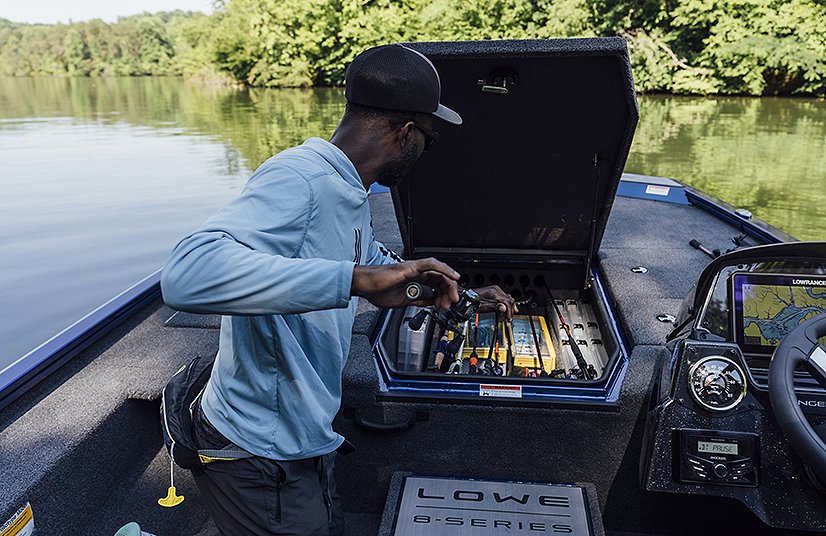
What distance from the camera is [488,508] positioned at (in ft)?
7.53

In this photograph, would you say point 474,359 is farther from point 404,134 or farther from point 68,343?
point 68,343

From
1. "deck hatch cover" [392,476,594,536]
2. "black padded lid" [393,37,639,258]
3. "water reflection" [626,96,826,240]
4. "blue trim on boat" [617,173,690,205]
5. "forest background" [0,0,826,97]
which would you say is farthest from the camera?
"forest background" [0,0,826,97]

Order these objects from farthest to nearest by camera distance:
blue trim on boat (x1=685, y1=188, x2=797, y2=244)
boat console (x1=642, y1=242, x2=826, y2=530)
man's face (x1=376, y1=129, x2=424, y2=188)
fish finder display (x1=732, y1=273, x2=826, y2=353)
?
1. blue trim on boat (x1=685, y1=188, x2=797, y2=244)
2. fish finder display (x1=732, y1=273, x2=826, y2=353)
3. boat console (x1=642, y1=242, x2=826, y2=530)
4. man's face (x1=376, y1=129, x2=424, y2=188)

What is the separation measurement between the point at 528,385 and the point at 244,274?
5.04 feet

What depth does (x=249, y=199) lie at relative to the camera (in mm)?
1310

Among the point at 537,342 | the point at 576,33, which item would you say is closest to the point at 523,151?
the point at 537,342

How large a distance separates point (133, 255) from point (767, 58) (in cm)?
2307

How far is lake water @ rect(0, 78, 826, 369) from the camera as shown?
8.52 m

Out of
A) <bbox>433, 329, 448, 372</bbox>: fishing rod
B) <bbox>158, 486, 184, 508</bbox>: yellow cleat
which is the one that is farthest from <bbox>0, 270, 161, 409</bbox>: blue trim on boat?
<bbox>433, 329, 448, 372</bbox>: fishing rod

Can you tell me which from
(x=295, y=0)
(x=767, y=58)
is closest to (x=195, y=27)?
(x=295, y=0)

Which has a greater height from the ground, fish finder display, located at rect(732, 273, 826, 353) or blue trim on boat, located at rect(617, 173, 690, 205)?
fish finder display, located at rect(732, 273, 826, 353)

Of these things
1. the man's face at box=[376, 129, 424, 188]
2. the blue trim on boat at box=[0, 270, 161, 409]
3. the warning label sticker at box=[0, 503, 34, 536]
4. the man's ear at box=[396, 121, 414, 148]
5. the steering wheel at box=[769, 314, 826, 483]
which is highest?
the man's ear at box=[396, 121, 414, 148]

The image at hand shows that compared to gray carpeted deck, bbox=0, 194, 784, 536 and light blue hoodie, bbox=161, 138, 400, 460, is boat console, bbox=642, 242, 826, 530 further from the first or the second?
light blue hoodie, bbox=161, 138, 400, 460

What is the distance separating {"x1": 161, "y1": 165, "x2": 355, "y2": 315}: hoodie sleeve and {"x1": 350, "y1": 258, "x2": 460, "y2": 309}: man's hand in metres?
0.05
